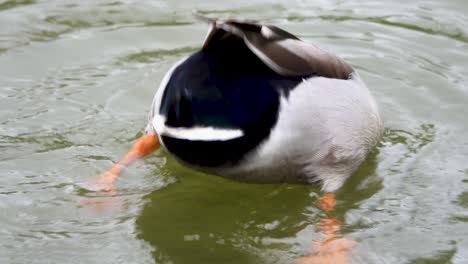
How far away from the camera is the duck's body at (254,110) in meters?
3.80

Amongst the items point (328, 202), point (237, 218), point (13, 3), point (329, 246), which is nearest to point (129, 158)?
point (237, 218)

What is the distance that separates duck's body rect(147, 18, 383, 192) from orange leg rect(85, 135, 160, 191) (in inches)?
25.0

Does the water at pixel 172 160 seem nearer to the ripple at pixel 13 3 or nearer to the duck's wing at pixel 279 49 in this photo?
the ripple at pixel 13 3

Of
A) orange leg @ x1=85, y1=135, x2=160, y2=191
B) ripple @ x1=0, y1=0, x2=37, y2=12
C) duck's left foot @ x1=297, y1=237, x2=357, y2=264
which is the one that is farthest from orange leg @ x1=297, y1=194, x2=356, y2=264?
ripple @ x1=0, y1=0, x2=37, y2=12

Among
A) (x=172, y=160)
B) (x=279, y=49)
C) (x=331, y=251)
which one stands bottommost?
(x=331, y=251)

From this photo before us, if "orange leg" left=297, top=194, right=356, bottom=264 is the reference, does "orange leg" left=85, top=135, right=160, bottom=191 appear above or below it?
above

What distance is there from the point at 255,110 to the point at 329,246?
0.82m

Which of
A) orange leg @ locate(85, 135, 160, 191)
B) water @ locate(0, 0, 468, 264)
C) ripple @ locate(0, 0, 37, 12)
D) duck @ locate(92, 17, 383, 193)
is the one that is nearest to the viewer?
duck @ locate(92, 17, 383, 193)

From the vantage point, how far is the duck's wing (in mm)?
3812

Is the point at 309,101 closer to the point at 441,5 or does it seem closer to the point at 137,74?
the point at 137,74

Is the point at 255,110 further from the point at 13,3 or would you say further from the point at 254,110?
the point at 13,3

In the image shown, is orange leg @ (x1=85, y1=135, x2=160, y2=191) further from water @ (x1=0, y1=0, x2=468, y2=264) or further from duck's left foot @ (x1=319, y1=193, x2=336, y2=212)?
duck's left foot @ (x1=319, y1=193, x2=336, y2=212)

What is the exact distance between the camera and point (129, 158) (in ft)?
15.9

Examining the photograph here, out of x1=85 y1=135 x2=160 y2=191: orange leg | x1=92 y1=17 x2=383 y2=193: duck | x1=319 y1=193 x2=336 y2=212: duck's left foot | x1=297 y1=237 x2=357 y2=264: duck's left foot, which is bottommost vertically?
x1=297 y1=237 x2=357 y2=264: duck's left foot
